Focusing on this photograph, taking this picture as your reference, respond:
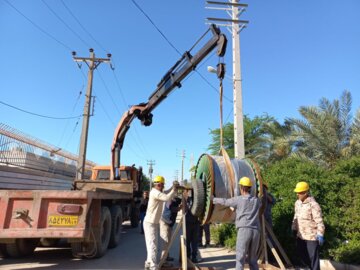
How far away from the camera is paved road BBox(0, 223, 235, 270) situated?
25.5 feet

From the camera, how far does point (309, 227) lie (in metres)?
6.45

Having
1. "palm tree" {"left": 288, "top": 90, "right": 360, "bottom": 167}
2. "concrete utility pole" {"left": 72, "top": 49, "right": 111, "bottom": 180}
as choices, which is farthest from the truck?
"concrete utility pole" {"left": 72, "top": 49, "right": 111, "bottom": 180}

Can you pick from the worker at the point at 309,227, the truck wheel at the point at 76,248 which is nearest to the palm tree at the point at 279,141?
the worker at the point at 309,227

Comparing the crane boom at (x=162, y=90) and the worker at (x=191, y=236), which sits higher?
the crane boom at (x=162, y=90)

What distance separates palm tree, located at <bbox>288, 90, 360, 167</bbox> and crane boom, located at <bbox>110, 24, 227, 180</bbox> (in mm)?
6203

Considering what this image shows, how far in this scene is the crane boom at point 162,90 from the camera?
29.6ft

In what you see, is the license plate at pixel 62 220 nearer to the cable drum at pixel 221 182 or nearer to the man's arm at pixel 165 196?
the man's arm at pixel 165 196

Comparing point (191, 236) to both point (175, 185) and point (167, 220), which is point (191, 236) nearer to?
point (167, 220)

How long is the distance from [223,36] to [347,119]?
8.03 meters

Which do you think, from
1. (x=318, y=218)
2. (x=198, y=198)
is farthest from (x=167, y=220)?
(x=318, y=218)

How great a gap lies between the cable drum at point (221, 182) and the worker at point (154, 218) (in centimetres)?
64

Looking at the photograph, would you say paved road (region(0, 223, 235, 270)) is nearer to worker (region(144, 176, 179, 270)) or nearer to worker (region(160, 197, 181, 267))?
worker (region(160, 197, 181, 267))

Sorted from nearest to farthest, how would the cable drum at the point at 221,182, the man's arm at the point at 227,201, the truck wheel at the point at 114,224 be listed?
the man's arm at the point at 227,201, the cable drum at the point at 221,182, the truck wheel at the point at 114,224

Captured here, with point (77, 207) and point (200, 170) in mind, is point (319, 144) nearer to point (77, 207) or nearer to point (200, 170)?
point (200, 170)
